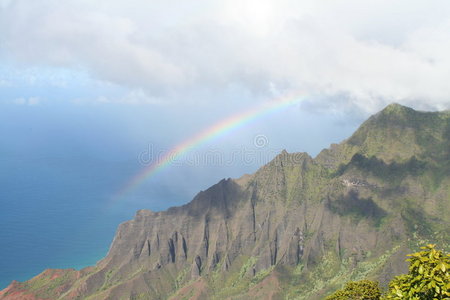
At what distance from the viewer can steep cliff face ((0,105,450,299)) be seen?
147m

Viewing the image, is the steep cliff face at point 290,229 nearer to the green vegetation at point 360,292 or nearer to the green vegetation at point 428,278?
the green vegetation at point 360,292

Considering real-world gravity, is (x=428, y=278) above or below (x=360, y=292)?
above

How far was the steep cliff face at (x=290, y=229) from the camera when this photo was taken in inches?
5802

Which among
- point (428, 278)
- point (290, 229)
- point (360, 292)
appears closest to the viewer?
point (428, 278)

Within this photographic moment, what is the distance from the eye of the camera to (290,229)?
164875mm

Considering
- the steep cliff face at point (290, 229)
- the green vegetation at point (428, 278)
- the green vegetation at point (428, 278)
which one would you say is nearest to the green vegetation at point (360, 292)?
the green vegetation at point (428, 278)

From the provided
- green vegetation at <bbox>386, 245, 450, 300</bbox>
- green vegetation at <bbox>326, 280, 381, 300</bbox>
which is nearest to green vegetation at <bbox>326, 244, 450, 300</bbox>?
green vegetation at <bbox>386, 245, 450, 300</bbox>

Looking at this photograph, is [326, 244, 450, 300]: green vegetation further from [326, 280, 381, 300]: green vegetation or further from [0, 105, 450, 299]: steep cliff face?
[0, 105, 450, 299]: steep cliff face

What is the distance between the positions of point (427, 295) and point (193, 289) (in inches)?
5349

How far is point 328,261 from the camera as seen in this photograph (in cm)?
15150

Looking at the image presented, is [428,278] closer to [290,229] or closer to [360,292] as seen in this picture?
[360,292]

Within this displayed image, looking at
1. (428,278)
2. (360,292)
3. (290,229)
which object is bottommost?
(360,292)

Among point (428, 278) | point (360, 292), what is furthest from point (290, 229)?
point (428, 278)

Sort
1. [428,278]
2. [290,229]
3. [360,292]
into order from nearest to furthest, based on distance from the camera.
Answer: [428,278], [360,292], [290,229]
